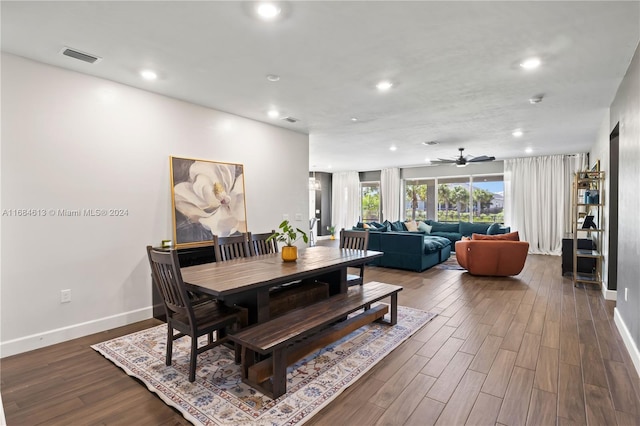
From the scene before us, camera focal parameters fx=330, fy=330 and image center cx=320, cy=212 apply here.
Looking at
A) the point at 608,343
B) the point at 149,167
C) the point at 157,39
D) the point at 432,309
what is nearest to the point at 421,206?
the point at 432,309

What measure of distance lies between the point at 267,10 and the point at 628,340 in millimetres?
4030

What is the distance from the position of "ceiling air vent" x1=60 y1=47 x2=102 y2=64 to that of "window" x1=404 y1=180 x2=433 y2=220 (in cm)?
941

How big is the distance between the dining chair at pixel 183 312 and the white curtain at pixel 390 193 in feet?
29.6

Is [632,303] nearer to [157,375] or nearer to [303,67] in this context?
[303,67]

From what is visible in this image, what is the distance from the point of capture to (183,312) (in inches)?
95.4

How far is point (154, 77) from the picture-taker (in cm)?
338

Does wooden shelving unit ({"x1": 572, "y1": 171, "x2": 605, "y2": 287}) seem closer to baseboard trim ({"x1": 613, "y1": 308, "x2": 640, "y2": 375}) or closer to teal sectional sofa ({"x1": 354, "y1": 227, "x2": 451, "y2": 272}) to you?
baseboard trim ({"x1": 613, "y1": 308, "x2": 640, "y2": 375})

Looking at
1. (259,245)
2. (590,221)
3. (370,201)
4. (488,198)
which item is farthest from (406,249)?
(370,201)

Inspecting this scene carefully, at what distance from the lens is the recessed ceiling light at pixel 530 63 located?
298cm

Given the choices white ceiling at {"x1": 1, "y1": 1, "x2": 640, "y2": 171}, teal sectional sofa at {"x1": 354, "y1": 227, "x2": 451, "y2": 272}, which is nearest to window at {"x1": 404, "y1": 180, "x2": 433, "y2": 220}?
Result: teal sectional sofa at {"x1": 354, "y1": 227, "x2": 451, "y2": 272}

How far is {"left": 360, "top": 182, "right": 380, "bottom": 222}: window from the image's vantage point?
11859 millimetres

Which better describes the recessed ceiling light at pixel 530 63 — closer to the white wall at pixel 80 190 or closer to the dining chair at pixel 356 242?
the dining chair at pixel 356 242

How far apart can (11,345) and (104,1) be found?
2.92 meters

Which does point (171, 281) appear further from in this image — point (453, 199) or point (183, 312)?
point (453, 199)
